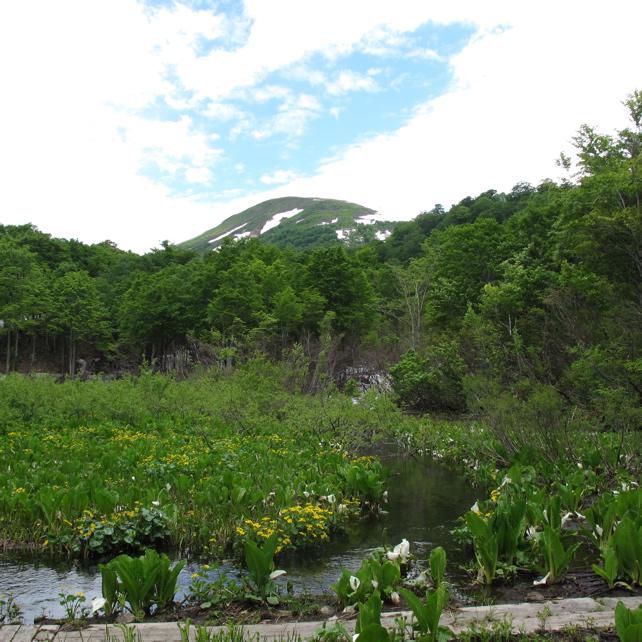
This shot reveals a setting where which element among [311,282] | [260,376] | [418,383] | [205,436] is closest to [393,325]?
[311,282]

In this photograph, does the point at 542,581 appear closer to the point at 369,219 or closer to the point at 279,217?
the point at 369,219

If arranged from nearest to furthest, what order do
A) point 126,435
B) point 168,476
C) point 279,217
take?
1. point 168,476
2. point 126,435
3. point 279,217

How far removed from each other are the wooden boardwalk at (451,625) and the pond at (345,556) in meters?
1.30

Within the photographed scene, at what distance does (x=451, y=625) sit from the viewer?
402 cm

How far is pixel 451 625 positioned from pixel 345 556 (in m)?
3.21

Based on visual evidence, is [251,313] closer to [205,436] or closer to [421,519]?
[205,436]

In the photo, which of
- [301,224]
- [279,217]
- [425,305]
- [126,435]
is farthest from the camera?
[279,217]

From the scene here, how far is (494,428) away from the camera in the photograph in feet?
38.4

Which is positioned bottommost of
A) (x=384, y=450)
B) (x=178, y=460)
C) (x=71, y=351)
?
(x=384, y=450)

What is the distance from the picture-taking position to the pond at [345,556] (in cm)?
574

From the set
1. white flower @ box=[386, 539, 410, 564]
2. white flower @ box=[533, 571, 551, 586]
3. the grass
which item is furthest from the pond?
white flower @ box=[533, 571, 551, 586]

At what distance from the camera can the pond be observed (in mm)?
5742

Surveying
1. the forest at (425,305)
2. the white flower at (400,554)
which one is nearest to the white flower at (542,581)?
the white flower at (400,554)

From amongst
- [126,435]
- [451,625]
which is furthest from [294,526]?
[126,435]
